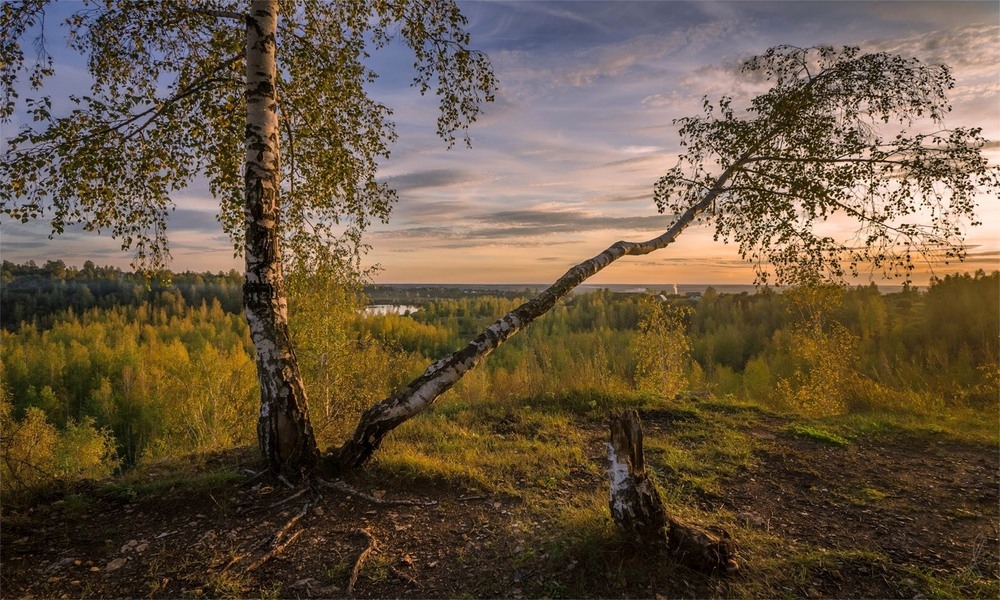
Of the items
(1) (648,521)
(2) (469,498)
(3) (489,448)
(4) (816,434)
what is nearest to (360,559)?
(2) (469,498)

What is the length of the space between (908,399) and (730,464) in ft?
30.4

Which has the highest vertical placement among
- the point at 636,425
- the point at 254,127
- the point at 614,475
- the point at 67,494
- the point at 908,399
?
the point at 254,127

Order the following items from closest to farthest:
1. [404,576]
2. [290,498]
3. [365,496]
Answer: [404,576] < [290,498] < [365,496]

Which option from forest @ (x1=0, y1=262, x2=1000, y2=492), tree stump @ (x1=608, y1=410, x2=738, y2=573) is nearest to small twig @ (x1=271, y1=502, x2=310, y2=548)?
forest @ (x1=0, y1=262, x2=1000, y2=492)

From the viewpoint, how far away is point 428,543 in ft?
15.2

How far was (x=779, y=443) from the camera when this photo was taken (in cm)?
863

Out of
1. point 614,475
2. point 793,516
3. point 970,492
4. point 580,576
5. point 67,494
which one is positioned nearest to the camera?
point 580,576

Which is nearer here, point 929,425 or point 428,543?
point 428,543

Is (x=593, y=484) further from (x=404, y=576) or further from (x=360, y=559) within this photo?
(x=360, y=559)

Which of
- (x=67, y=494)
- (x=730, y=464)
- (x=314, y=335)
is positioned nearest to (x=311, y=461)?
(x=67, y=494)

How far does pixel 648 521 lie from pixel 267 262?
4983 millimetres

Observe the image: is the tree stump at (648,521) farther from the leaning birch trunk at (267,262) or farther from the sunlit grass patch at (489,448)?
the leaning birch trunk at (267,262)

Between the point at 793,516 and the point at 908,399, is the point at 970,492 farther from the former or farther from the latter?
the point at 908,399

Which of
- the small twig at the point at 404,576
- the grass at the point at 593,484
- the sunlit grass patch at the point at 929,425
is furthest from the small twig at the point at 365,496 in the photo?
the sunlit grass patch at the point at 929,425
